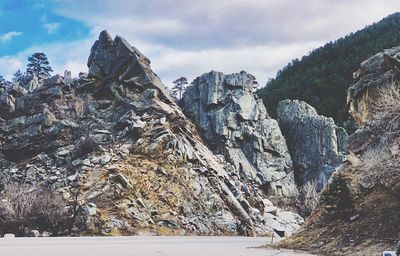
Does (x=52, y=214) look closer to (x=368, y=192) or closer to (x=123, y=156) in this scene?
(x=123, y=156)

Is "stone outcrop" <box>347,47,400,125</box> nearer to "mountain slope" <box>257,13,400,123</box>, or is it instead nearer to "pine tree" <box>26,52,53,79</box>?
"mountain slope" <box>257,13,400,123</box>

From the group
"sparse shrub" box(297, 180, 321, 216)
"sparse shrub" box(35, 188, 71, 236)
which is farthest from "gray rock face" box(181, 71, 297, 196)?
"sparse shrub" box(35, 188, 71, 236)

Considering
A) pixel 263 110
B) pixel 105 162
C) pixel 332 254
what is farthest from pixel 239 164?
pixel 332 254

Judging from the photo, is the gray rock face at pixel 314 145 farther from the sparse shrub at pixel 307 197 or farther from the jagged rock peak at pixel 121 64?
the jagged rock peak at pixel 121 64

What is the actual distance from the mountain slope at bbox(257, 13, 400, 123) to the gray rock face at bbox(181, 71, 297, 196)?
22.8 meters

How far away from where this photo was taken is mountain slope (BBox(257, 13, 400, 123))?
94812 millimetres

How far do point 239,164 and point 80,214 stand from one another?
3390 cm

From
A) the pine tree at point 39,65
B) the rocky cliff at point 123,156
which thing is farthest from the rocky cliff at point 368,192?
the pine tree at point 39,65

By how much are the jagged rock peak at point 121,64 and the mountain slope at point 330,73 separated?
1706 inches

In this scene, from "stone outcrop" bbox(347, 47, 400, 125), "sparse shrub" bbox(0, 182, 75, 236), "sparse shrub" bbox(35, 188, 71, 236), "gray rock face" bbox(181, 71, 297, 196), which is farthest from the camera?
"gray rock face" bbox(181, 71, 297, 196)

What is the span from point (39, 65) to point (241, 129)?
55838mm

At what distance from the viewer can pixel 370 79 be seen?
995 inches

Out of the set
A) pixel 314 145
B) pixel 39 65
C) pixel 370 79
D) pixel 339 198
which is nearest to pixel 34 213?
pixel 339 198

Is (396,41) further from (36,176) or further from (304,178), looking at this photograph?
(36,176)
